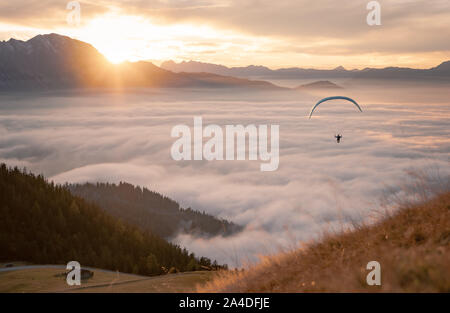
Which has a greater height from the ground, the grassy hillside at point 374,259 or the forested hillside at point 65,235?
the grassy hillside at point 374,259

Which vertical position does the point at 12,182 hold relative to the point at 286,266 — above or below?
below

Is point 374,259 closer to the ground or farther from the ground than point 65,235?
farther from the ground

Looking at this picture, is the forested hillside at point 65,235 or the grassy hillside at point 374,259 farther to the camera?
the forested hillside at point 65,235

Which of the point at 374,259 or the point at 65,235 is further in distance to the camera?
the point at 65,235
